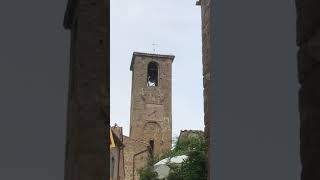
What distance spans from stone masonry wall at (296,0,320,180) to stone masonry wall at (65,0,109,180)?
2083mm

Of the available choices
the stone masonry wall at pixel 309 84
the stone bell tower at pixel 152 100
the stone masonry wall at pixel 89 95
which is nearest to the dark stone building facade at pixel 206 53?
the stone masonry wall at pixel 89 95

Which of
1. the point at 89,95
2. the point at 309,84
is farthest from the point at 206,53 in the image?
the point at 309,84

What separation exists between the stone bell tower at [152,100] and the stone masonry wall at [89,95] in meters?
32.7

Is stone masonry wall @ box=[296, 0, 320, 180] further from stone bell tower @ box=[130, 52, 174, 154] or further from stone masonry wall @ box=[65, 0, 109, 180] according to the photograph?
stone bell tower @ box=[130, 52, 174, 154]

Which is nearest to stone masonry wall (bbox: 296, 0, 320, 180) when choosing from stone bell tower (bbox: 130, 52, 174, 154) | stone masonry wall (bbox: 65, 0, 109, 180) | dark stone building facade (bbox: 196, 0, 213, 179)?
stone masonry wall (bbox: 65, 0, 109, 180)

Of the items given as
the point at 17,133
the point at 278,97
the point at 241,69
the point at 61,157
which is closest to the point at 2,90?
the point at 17,133

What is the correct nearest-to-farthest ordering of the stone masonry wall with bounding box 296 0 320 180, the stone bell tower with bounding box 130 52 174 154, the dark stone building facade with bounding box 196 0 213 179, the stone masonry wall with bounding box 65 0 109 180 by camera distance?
the stone masonry wall with bounding box 296 0 320 180 < the stone masonry wall with bounding box 65 0 109 180 < the dark stone building facade with bounding box 196 0 213 179 < the stone bell tower with bounding box 130 52 174 154

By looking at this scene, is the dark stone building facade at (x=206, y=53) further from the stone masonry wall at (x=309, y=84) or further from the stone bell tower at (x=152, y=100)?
the stone bell tower at (x=152, y=100)

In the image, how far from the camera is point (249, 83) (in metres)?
3.88

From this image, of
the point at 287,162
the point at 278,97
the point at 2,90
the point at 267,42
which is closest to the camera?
the point at 287,162

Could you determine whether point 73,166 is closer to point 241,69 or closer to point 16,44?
point 241,69

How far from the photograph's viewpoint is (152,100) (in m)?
37.5

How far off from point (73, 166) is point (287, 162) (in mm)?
1262

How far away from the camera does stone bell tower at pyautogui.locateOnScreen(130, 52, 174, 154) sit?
121ft
